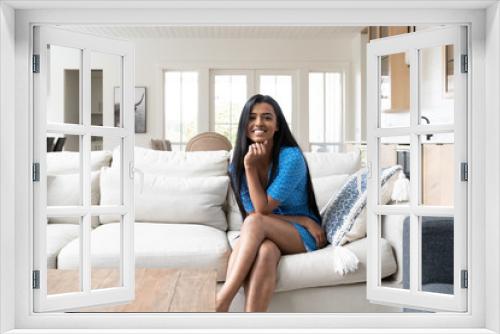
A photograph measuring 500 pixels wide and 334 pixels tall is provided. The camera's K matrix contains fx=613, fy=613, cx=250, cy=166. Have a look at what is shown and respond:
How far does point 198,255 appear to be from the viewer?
2686 mm

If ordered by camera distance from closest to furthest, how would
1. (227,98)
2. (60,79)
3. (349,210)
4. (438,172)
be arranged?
(438,172) → (349,210) → (60,79) → (227,98)

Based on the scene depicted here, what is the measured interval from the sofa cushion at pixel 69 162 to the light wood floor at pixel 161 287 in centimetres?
97

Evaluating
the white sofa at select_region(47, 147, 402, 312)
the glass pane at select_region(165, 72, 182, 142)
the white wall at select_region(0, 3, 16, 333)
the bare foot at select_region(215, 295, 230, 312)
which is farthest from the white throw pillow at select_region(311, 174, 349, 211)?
the glass pane at select_region(165, 72, 182, 142)

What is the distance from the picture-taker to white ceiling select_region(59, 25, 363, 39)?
7.21 m

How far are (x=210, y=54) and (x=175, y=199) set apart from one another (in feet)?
16.6

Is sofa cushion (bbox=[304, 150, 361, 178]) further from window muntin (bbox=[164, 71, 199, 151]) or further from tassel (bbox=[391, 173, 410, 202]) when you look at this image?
window muntin (bbox=[164, 71, 199, 151])

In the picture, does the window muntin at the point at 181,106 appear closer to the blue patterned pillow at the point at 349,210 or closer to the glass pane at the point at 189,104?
the glass pane at the point at 189,104

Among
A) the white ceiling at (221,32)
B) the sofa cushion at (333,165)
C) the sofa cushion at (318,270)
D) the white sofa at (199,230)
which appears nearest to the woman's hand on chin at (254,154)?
the white sofa at (199,230)

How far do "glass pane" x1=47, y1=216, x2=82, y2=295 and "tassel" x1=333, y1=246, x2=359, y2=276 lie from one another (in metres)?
1.07

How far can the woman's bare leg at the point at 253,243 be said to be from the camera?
265cm

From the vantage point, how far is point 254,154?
3.21 m

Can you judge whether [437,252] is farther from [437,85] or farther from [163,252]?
[437,85]
